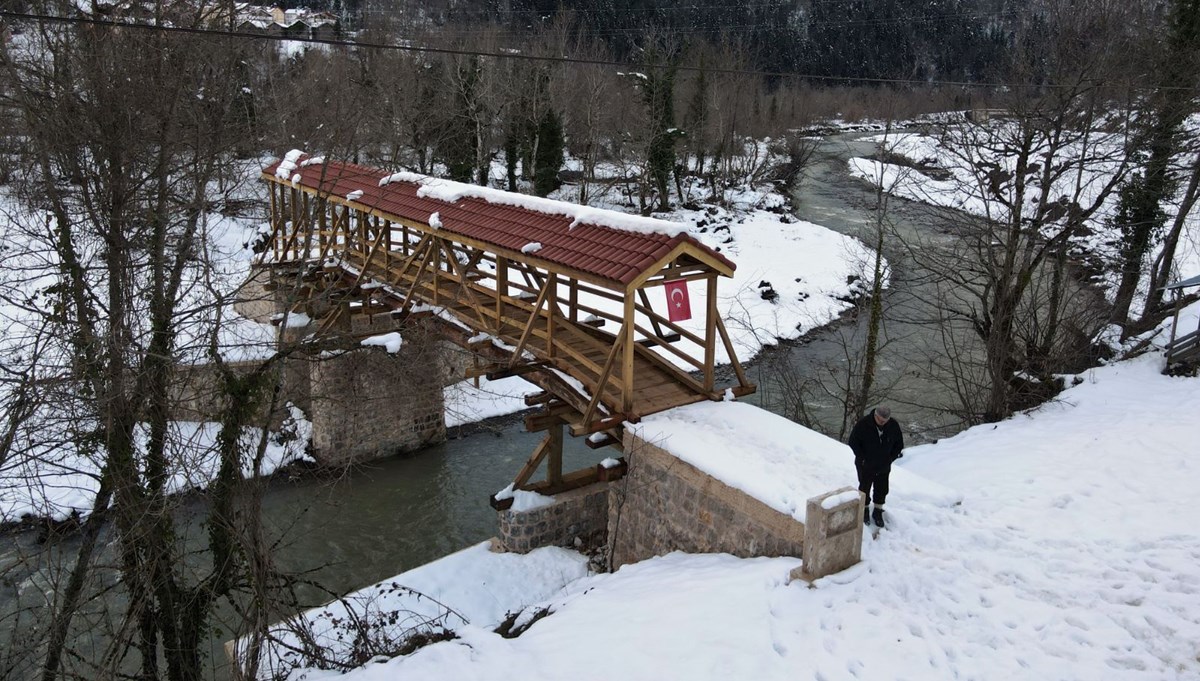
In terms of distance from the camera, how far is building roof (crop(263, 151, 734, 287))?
8.63 m

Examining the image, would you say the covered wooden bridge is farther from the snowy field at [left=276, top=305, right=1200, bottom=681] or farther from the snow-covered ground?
the snow-covered ground

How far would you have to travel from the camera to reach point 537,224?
10.4m

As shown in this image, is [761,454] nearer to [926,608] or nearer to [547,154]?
[926,608]

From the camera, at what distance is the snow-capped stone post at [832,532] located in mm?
6625

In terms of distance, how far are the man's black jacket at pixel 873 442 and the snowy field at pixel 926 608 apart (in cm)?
64

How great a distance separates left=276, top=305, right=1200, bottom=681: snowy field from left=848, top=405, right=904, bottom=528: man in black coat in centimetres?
31

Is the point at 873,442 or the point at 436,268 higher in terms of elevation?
the point at 436,268

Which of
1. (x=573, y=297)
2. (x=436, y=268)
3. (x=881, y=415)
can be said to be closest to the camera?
(x=881, y=415)

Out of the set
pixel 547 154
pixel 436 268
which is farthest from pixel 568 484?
pixel 547 154

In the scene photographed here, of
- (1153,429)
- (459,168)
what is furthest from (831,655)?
(459,168)

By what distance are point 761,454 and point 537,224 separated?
4216 millimetres

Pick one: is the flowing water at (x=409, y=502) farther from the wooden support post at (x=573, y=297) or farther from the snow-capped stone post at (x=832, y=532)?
the snow-capped stone post at (x=832, y=532)

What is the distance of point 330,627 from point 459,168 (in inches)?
954

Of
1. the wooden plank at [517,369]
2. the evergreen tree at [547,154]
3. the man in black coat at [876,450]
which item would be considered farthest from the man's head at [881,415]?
the evergreen tree at [547,154]
